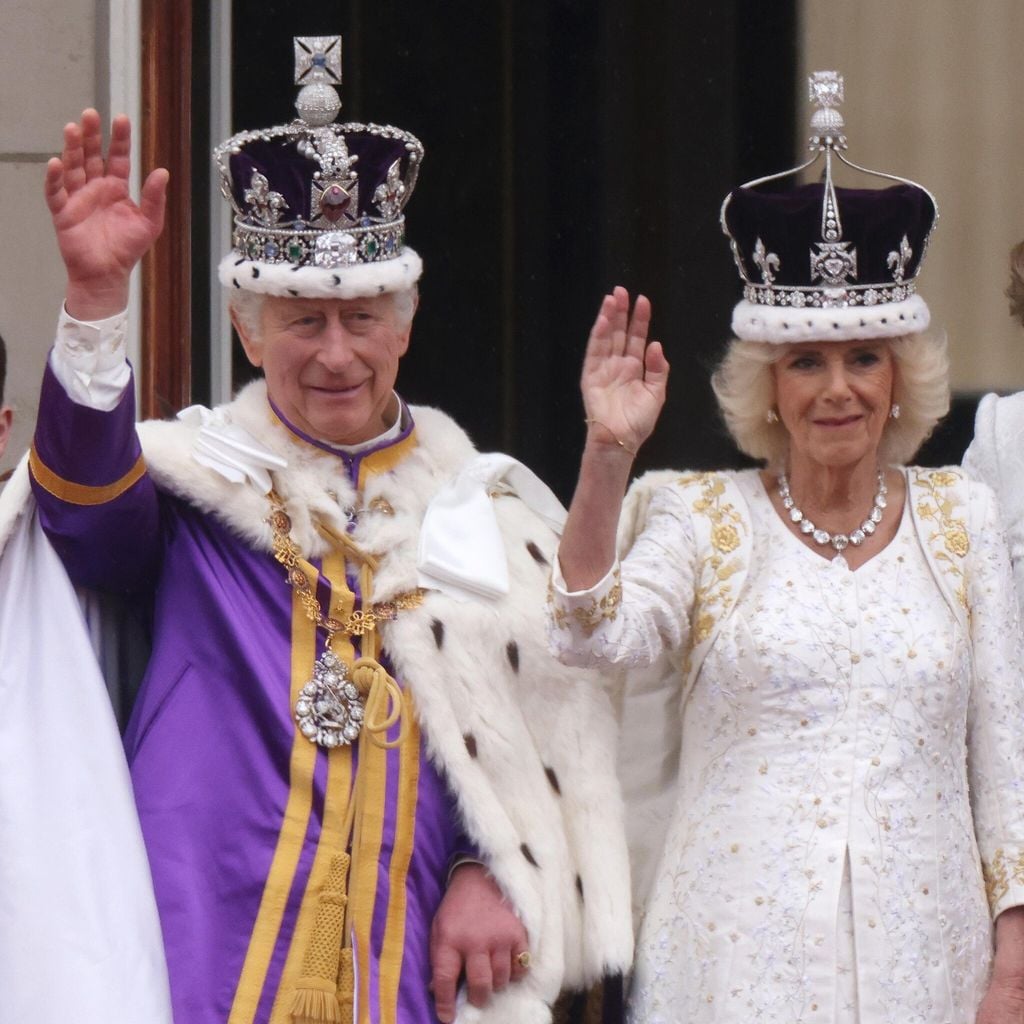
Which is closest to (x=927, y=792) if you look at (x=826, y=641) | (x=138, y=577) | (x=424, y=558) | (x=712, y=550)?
(x=826, y=641)

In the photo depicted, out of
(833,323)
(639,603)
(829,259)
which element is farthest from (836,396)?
(639,603)

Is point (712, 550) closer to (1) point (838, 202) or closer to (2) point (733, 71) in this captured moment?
(1) point (838, 202)

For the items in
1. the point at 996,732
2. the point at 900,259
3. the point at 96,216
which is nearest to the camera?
Result: the point at 96,216

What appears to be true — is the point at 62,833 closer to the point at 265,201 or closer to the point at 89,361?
the point at 89,361

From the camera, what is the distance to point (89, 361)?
3.30 m

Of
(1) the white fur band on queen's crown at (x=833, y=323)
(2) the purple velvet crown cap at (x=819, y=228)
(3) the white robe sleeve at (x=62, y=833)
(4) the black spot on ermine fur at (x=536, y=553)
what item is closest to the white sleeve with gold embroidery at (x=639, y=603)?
(4) the black spot on ermine fur at (x=536, y=553)

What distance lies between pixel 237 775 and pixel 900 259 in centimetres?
133

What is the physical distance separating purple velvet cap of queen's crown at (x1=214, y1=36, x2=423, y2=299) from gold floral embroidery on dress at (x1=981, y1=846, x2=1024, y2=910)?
1.29 metres

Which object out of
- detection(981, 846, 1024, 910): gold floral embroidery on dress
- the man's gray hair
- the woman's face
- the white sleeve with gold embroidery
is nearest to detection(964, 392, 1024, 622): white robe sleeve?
the woman's face

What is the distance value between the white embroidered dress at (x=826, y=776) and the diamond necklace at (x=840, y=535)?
3 centimetres

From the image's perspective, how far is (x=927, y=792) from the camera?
11.4ft

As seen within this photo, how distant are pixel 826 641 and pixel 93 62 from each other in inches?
88.8

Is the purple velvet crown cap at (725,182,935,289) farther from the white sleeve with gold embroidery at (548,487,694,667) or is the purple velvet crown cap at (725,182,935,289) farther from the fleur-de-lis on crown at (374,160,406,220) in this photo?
the fleur-de-lis on crown at (374,160,406,220)

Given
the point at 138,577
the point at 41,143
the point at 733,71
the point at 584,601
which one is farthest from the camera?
the point at 733,71
